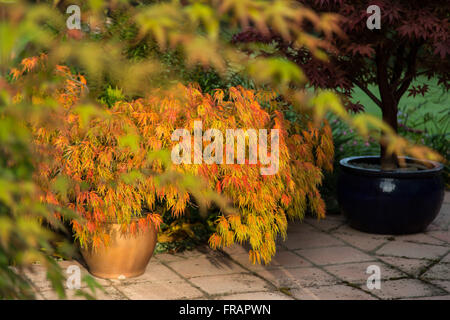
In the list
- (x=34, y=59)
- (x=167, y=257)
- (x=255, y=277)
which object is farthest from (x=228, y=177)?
(x=34, y=59)

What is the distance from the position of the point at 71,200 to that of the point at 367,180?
98.0 inches

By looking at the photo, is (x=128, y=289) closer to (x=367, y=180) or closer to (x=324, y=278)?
(x=324, y=278)

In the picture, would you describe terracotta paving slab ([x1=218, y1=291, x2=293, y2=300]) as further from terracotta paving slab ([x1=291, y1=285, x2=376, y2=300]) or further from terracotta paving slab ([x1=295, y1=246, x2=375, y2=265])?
terracotta paving slab ([x1=295, y1=246, x2=375, y2=265])

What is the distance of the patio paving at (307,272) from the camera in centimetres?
396

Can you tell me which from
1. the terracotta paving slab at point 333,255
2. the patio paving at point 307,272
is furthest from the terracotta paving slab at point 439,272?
the terracotta paving slab at point 333,255

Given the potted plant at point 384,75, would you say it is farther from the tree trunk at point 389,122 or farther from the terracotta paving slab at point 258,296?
the terracotta paving slab at point 258,296

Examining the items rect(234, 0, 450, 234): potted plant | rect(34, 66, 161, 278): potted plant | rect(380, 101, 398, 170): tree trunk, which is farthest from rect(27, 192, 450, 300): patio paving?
rect(380, 101, 398, 170): tree trunk

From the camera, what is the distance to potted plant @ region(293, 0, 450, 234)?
450cm

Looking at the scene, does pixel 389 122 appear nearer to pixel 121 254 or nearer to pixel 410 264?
pixel 410 264

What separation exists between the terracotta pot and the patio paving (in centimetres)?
7

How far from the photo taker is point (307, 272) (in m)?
4.37

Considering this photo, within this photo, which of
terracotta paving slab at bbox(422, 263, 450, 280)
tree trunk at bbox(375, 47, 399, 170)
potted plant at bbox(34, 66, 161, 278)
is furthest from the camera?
tree trunk at bbox(375, 47, 399, 170)

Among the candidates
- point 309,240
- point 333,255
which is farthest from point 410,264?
point 309,240

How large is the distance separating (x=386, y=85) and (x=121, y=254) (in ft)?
8.88
